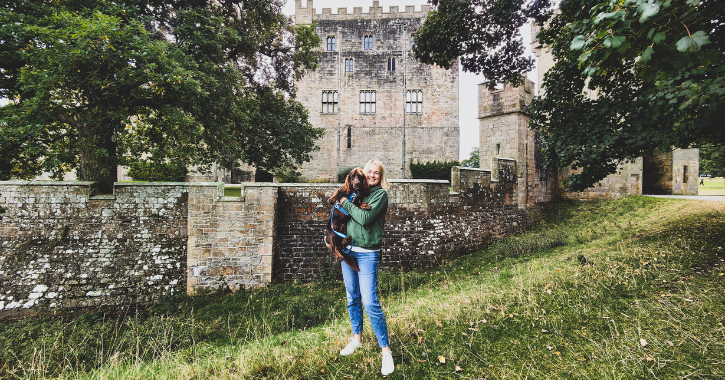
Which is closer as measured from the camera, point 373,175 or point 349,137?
point 373,175

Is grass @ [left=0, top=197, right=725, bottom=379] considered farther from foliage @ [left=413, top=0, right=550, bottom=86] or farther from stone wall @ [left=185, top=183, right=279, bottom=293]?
foliage @ [left=413, top=0, right=550, bottom=86]

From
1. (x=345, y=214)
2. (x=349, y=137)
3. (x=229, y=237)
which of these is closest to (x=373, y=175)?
(x=345, y=214)

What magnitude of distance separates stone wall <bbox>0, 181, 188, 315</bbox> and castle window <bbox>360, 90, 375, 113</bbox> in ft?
60.2

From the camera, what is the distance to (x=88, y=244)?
6988 millimetres

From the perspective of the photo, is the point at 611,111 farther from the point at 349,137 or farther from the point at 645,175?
→ the point at 349,137

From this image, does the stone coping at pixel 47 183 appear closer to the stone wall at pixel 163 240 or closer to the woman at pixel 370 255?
the stone wall at pixel 163 240

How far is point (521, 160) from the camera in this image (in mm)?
10914

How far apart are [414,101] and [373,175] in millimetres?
22597

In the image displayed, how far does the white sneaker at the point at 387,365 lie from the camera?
2.54m

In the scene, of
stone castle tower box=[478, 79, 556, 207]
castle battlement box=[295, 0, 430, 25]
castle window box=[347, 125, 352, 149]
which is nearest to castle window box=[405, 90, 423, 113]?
castle window box=[347, 125, 352, 149]

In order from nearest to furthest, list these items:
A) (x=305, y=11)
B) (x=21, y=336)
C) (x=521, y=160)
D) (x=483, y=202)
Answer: (x=21, y=336) < (x=483, y=202) < (x=521, y=160) < (x=305, y=11)

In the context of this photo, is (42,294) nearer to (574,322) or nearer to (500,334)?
(500,334)

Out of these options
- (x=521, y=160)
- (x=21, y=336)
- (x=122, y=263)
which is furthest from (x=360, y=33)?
(x=21, y=336)

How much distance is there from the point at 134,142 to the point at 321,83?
17.3 meters
